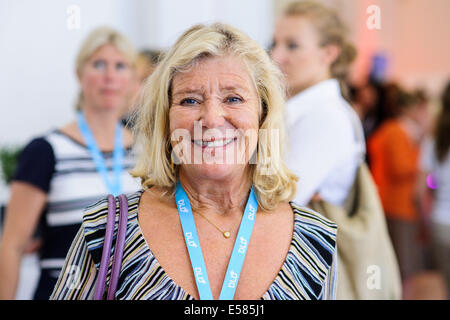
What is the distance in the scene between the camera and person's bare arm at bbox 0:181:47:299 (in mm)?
1869

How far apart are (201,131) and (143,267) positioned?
38 centimetres

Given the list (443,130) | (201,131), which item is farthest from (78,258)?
(443,130)

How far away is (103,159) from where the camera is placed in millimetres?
2053

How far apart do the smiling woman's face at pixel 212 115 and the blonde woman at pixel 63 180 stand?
28.9 inches

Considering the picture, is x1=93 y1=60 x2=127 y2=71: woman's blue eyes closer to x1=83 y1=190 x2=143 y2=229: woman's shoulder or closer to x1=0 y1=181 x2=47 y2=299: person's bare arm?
x1=0 y1=181 x2=47 y2=299: person's bare arm

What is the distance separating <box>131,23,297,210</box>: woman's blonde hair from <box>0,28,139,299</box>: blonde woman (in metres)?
0.54

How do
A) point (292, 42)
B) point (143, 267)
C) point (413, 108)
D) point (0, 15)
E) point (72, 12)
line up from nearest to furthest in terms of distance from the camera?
point (143, 267) < point (72, 12) < point (292, 42) < point (0, 15) < point (413, 108)

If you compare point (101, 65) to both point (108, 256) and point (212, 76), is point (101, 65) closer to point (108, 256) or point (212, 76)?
point (212, 76)

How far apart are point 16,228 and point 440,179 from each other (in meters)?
2.85

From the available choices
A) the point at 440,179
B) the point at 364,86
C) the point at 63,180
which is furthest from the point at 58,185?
the point at 364,86

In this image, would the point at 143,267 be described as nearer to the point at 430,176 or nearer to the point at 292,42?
the point at 292,42

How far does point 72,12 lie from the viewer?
1.72 metres

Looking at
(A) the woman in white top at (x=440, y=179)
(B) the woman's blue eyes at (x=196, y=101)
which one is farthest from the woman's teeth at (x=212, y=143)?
(A) the woman in white top at (x=440, y=179)

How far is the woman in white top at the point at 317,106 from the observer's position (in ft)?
6.06
